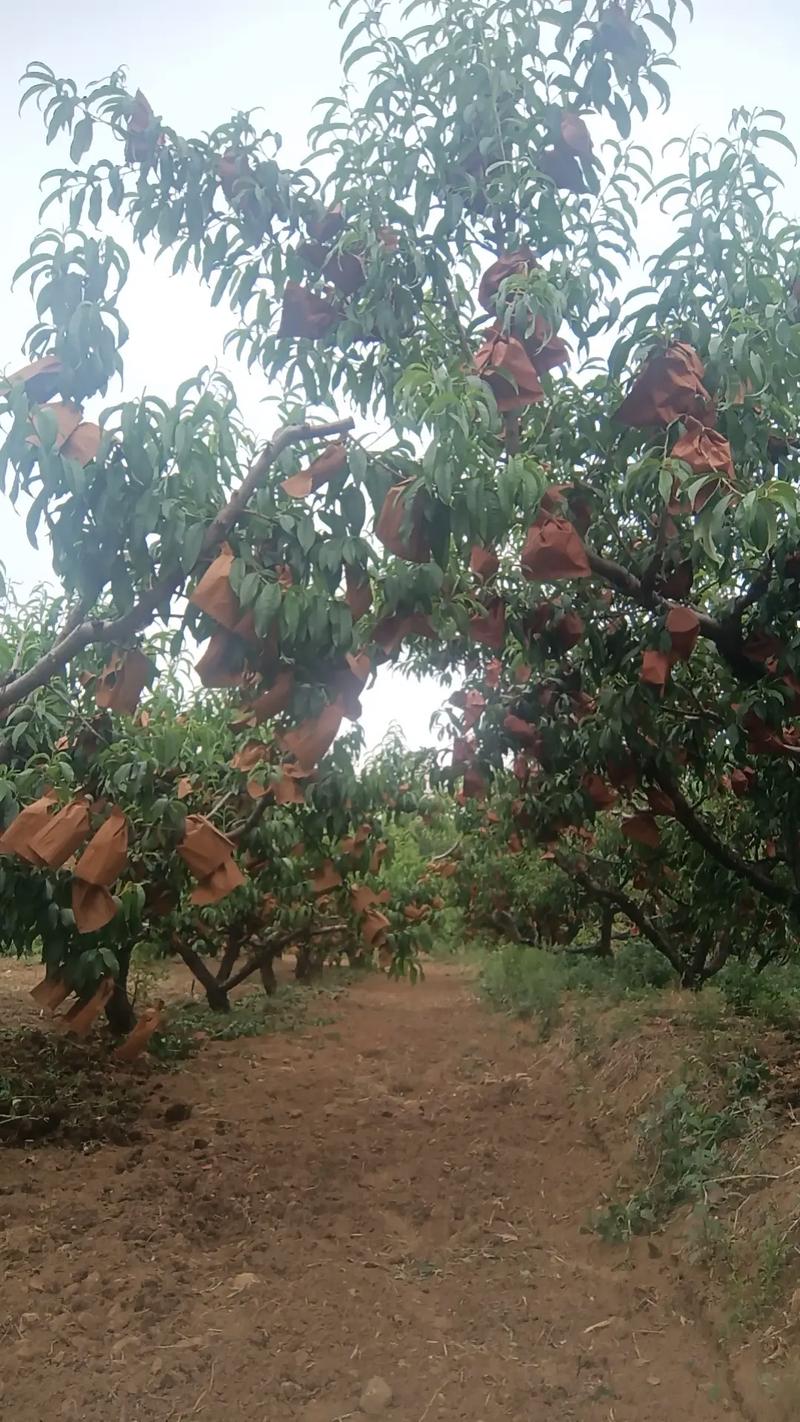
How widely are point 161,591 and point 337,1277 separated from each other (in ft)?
7.58

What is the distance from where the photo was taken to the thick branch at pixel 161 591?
217 centimetres

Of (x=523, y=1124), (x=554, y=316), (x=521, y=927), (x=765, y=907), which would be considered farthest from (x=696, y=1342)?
(x=521, y=927)

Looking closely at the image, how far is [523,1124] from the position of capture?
502cm

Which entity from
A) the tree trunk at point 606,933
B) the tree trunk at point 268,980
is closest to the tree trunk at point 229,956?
the tree trunk at point 268,980

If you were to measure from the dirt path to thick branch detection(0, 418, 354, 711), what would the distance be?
176cm

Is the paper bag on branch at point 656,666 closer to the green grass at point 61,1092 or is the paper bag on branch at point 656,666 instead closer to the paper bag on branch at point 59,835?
the paper bag on branch at point 59,835

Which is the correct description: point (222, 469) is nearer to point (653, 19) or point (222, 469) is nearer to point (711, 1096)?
point (653, 19)

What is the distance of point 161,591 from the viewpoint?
2.26 meters

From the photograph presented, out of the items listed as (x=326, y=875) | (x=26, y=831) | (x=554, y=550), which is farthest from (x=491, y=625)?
(x=326, y=875)

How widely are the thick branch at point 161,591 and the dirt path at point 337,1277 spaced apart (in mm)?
1757

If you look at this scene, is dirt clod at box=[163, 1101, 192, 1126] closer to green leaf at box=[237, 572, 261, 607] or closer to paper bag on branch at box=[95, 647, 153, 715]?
paper bag on branch at box=[95, 647, 153, 715]

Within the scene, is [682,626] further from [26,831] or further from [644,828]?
[26,831]

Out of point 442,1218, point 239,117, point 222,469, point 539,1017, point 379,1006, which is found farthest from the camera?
point 379,1006

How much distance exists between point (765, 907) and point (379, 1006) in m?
4.42
